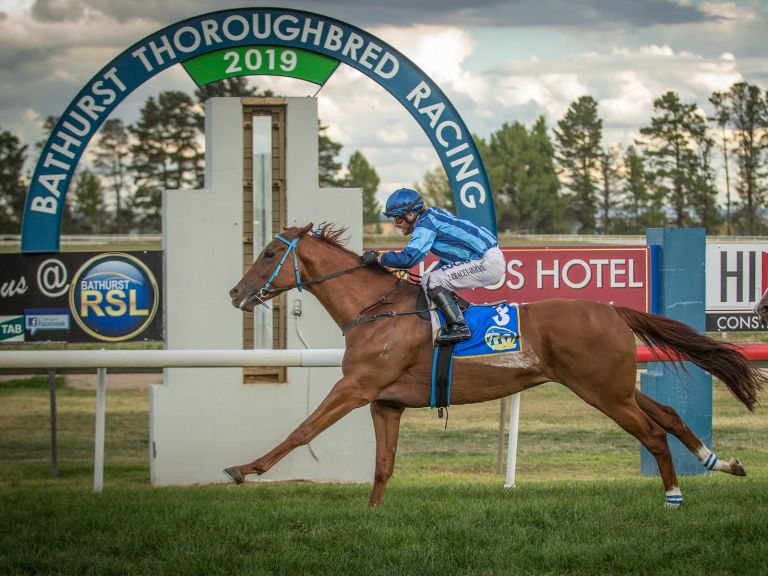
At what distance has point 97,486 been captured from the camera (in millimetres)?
7594

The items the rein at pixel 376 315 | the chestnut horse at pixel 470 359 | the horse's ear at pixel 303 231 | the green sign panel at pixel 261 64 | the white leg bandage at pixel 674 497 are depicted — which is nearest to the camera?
the white leg bandage at pixel 674 497

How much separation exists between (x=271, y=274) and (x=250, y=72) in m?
2.68

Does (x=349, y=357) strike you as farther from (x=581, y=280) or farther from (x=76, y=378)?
(x=76, y=378)

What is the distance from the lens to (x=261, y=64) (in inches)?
347

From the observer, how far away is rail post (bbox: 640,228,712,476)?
28.9ft

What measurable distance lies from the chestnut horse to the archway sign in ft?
6.38

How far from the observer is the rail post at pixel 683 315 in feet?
28.9

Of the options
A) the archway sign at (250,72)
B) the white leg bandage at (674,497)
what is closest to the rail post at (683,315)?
the archway sign at (250,72)

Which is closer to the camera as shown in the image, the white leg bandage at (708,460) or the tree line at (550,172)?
the white leg bandage at (708,460)

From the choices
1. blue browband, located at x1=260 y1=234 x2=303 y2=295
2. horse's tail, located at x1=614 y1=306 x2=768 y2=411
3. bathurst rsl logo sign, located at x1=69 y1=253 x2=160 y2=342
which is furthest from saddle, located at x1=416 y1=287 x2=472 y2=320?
bathurst rsl logo sign, located at x1=69 y1=253 x2=160 y2=342

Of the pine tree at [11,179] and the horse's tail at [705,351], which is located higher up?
the pine tree at [11,179]

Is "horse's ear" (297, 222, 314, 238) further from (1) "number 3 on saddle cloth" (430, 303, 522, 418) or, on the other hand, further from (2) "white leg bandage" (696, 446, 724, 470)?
(2) "white leg bandage" (696, 446, 724, 470)

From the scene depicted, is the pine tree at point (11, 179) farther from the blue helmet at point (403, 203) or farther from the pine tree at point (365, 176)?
the blue helmet at point (403, 203)

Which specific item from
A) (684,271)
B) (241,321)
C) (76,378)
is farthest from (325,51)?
(76,378)
